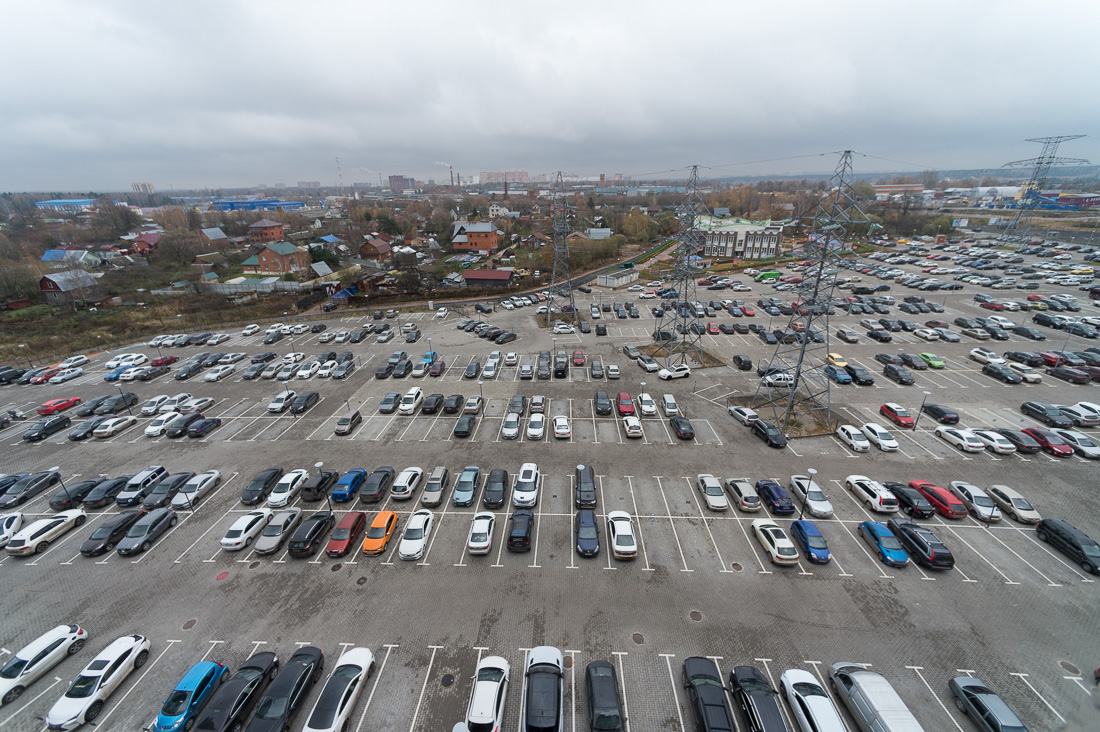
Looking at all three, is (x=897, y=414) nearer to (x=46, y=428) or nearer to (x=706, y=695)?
(x=706, y=695)

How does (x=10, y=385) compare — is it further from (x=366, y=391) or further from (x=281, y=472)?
(x=281, y=472)

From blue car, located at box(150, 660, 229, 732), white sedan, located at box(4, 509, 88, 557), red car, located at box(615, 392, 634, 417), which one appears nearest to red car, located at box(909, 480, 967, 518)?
red car, located at box(615, 392, 634, 417)

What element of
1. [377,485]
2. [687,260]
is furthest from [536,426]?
[687,260]

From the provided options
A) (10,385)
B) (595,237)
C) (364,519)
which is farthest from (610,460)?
(595,237)

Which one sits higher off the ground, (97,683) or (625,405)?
(625,405)

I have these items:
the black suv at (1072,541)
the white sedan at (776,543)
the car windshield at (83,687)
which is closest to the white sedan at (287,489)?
the car windshield at (83,687)

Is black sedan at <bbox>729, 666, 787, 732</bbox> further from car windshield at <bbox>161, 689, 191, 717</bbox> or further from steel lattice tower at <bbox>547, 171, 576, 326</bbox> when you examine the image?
steel lattice tower at <bbox>547, 171, 576, 326</bbox>

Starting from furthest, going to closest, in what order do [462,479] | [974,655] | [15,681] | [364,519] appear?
[462,479], [364,519], [974,655], [15,681]
